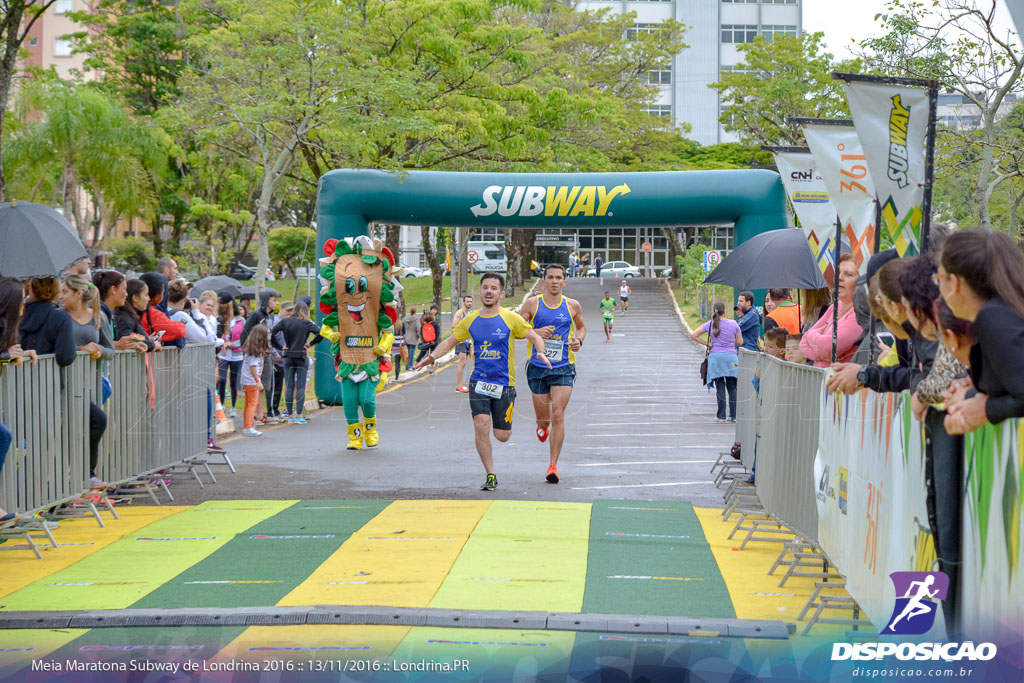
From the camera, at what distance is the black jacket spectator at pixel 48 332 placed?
324 inches

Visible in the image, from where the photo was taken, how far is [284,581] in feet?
22.1

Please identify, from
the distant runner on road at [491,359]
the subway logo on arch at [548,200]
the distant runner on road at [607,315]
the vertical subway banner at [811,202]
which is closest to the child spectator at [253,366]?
the subway logo on arch at [548,200]

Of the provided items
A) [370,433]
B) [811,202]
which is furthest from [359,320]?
[811,202]

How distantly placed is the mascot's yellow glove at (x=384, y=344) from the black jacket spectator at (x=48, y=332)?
5.34 m

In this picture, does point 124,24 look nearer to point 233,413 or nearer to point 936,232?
point 233,413

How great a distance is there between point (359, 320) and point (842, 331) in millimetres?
7390

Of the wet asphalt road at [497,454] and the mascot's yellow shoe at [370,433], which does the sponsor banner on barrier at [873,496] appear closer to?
the wet asphalt road at [497,454]

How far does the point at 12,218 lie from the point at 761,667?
6.91 m

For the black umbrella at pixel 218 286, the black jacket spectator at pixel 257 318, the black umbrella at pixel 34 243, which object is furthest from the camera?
the black umbrella at pixel 218 286

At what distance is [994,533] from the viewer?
3.96 metres

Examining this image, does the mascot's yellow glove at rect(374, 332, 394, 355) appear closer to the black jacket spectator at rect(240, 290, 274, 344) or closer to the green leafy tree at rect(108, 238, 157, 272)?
the black jacket spectator at rect(240, 290, 274, 344)

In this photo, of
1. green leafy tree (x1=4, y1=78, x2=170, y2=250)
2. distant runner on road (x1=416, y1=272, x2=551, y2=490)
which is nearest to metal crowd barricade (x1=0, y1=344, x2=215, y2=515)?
distant runner on road (x1=416, y1=272, x2=551, y2=490)

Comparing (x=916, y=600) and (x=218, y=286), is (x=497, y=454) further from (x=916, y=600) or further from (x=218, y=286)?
(x=916, y=600)

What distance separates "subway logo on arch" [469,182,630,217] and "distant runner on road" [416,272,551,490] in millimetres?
7223
